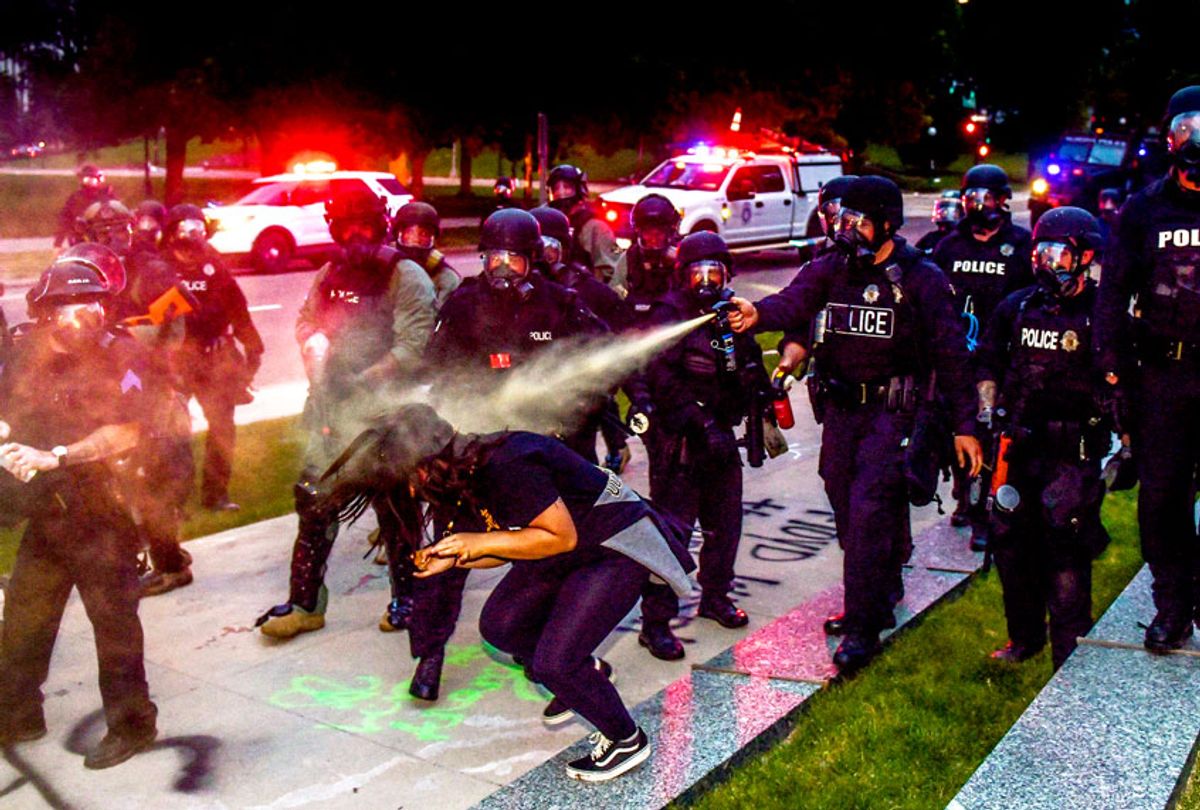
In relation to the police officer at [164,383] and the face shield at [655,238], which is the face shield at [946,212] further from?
the police officer at [164,383]

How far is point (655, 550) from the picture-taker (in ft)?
15.6

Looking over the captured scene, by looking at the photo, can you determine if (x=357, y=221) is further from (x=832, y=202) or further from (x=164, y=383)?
(x=832, y=202)

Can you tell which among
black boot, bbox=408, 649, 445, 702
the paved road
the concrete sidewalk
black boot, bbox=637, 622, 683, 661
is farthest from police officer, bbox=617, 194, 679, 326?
the paved road

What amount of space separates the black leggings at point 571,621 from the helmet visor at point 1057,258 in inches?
90.9

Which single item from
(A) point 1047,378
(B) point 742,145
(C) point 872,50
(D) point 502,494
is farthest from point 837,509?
(C) point 872,50

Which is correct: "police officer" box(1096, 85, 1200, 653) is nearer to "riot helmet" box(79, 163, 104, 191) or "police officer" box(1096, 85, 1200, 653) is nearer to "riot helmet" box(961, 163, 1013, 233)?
"riot helmet" box(961, 163, 1013, 233)

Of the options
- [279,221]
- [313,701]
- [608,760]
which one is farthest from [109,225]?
[279,221]

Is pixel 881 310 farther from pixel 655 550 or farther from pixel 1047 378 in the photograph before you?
pixel 655 550

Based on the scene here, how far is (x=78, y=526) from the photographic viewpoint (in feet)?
16.6

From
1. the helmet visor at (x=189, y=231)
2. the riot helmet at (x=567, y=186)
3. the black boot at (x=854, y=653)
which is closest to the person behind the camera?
the black boot at (x=854, y=653)

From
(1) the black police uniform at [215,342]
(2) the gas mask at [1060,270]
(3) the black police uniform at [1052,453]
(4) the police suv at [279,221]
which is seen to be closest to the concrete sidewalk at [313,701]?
(1) the black police uniform at [215,342]

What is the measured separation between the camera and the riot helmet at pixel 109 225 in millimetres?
8062

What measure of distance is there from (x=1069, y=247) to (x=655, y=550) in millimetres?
2367

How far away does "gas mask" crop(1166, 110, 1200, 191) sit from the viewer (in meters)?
5.11
